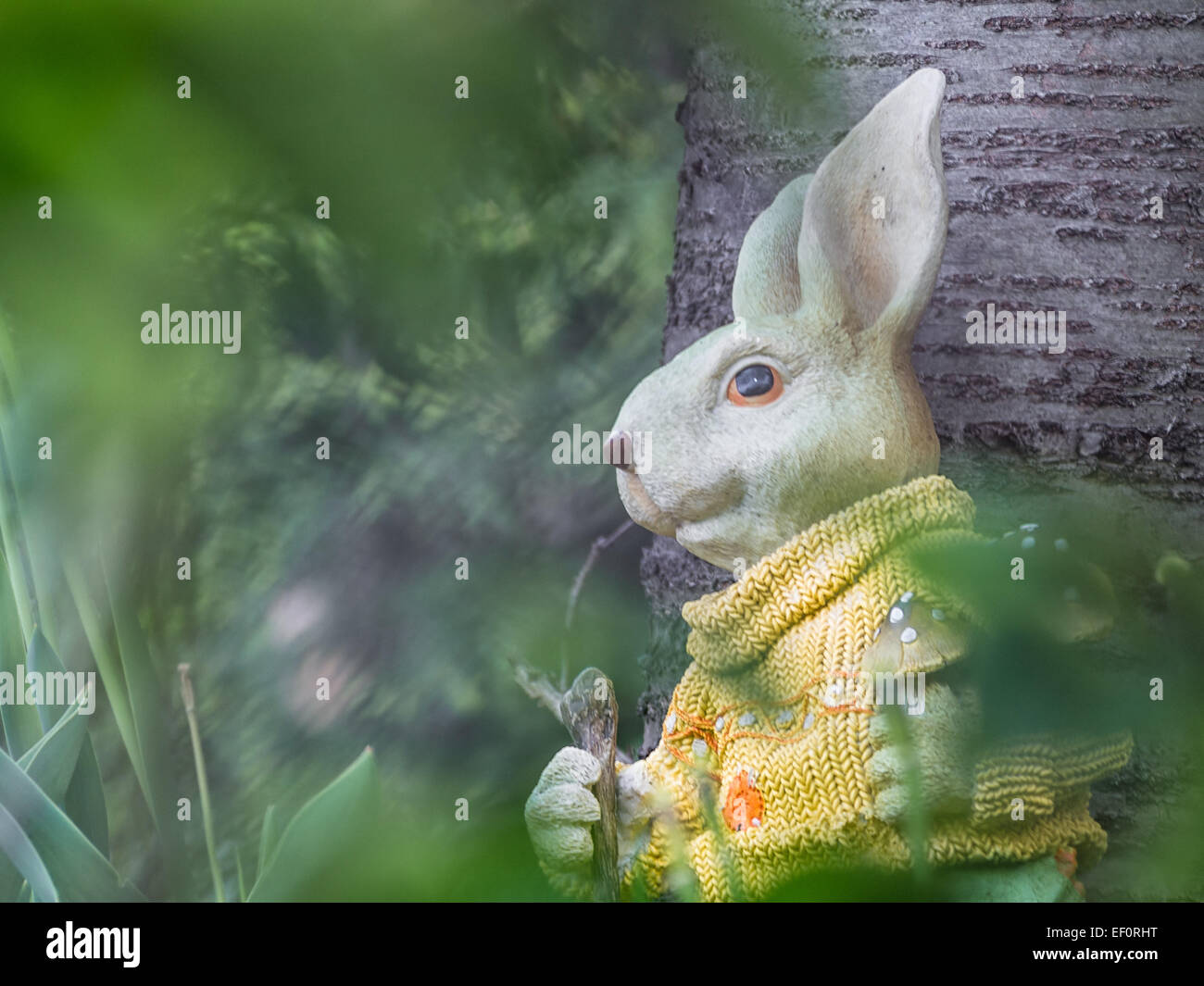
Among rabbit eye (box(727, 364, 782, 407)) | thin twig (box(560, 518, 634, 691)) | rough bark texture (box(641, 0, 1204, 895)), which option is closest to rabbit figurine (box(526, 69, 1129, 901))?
rabbit eye (box(727, 364, 782, 407))

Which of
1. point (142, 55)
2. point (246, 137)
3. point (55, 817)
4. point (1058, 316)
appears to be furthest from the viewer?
point (1058, 316)

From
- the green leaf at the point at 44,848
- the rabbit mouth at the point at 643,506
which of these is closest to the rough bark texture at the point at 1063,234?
the rabbit mouth at the point at 643,506

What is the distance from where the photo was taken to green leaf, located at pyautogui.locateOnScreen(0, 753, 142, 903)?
62cm

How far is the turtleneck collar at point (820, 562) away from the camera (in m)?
0.61

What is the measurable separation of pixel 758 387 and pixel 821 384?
0.12 ft

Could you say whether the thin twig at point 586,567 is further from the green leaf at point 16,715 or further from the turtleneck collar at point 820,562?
the green leaf at point 16,715

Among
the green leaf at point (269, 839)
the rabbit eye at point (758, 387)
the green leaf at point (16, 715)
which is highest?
the rabbit eye at point (758, 387)

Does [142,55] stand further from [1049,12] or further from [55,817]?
[1049,12]

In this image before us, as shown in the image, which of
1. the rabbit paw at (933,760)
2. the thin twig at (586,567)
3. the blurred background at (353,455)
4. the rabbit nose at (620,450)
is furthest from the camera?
the thin twig at (586,567)

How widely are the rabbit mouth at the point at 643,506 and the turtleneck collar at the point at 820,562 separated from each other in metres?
0.06

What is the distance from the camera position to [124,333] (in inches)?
31.5

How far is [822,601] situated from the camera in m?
0.62

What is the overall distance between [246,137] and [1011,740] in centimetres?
46
